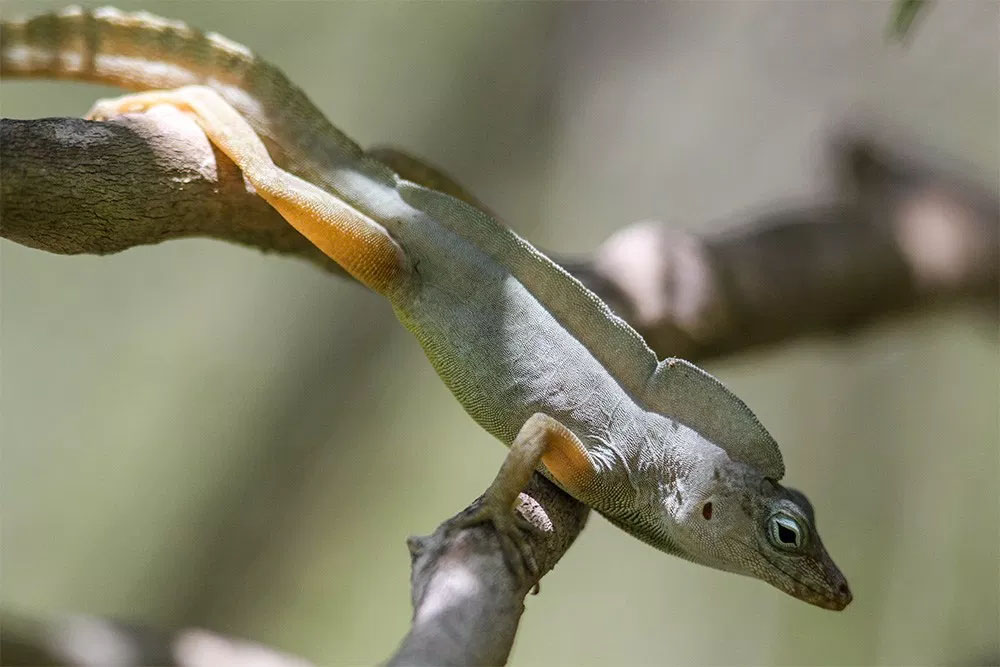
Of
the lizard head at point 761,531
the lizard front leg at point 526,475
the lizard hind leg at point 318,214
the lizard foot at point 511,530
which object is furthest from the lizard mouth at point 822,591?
the lizard hind leg at point 318,214

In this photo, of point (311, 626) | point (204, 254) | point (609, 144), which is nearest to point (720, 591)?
point (311, 626)

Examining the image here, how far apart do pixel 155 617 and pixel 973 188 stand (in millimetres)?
6399

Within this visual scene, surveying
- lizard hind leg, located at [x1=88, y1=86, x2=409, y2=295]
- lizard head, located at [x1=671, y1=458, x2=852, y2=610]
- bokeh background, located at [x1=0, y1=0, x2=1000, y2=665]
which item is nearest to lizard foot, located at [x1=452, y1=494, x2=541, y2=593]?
lizard head, located at [x1=671, y1=458, x2=852, y2=610]

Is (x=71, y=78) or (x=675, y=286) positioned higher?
(x=675, y=286)

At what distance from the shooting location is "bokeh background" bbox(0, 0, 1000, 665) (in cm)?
690

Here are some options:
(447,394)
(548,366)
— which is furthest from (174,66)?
(447,394)

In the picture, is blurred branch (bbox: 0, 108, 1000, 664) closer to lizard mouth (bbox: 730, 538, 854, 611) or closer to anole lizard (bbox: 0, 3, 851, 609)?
anole lizard (bbox: 0, 3, 851, 609)

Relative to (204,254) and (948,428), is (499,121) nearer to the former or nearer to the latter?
(204,254)

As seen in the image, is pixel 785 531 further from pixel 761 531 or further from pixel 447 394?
pixel 447 394

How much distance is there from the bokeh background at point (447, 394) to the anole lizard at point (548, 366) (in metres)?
3.67

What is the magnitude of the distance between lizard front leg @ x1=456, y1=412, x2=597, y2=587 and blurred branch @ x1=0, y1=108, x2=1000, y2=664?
0.05m

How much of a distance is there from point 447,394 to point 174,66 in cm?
564

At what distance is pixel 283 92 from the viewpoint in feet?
10.8

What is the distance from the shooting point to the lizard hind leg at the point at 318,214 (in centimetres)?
296
